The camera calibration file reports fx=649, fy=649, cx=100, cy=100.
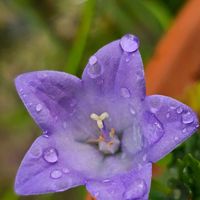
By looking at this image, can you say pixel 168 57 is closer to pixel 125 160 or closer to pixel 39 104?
pixel 125 160

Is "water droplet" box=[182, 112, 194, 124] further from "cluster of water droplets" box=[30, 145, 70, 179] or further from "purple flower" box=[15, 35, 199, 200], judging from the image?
"cluster of water droplets" box=[30, 145, 70, 179]

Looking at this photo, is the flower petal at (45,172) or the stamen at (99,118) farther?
the stamen at (99,118)

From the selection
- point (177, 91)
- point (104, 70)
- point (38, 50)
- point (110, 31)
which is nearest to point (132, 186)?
point (104, 70)

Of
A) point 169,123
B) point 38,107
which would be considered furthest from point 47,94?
point 169,123

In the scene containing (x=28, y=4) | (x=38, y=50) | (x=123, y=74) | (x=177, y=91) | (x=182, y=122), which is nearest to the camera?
(x=182, y=122)

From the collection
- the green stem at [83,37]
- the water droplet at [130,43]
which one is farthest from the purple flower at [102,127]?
the green stem at [83,37]

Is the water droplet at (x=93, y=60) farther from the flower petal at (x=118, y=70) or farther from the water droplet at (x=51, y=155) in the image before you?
the water droplet at (x=51, y=155)

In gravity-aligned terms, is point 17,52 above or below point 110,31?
below
